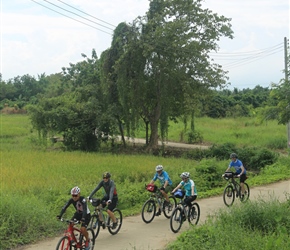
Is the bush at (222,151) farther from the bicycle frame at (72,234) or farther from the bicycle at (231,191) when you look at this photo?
the bicycle frame at (72,234)

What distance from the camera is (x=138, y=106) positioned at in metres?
28.3

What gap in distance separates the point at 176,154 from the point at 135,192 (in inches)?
593

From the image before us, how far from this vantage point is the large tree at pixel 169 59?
27.1 m

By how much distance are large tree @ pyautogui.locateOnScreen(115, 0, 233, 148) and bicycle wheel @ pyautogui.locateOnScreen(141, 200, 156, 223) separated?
1626 cm

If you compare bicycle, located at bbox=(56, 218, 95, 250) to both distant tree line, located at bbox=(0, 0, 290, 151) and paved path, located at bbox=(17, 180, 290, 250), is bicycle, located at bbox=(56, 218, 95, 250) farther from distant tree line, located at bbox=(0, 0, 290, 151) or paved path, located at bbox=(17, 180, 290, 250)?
distant tree line, located at bbox=(0, 0, 290, 151)

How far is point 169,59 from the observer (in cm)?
2723

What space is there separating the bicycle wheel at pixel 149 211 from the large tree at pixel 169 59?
1626 centimetres

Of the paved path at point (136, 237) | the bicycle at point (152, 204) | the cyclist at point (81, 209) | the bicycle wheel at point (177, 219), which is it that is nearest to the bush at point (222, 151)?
the paved path at point (136, 237)

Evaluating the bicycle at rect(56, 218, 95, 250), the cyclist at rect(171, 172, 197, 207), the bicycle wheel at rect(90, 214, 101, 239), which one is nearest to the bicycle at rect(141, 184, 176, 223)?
the cyclist at rect(171, 172, 197, 207)

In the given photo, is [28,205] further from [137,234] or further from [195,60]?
[195,60]

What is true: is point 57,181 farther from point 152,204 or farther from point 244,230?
point 244,230

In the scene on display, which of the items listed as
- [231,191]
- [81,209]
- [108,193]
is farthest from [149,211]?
[231,191]

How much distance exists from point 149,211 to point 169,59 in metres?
17.3

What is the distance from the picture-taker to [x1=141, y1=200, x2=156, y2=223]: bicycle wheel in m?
11.4
